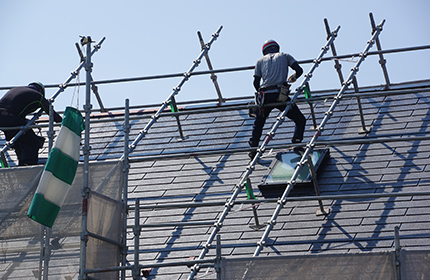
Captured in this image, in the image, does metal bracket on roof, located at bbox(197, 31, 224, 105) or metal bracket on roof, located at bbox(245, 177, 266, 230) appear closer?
metal bracket on roof, located at bbox(245, 177, 266, 230)

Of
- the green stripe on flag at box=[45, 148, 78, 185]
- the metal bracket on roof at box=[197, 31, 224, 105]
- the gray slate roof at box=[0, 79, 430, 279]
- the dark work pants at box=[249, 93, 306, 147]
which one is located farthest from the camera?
the metal bracket on roof at box=[197, 31, 224, 105]

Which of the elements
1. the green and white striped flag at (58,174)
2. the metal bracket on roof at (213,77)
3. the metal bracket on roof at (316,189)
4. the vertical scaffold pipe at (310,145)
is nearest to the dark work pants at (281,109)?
the vertical scaffold pipe at (310,145)

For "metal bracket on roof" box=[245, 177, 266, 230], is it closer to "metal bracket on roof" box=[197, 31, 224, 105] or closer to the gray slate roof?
the gray slate roof

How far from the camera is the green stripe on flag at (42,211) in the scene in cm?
871

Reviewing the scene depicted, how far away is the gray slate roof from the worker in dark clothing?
133 cm

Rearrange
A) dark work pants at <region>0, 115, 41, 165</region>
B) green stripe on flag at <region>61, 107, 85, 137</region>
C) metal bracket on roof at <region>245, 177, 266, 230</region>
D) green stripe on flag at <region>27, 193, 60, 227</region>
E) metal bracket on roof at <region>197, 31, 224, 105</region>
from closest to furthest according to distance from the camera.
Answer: green stripe on flag at <region>27, 193, 60, 227</region> < green stripe on flag at <region>61, 107, 85, 137</region> < metal bracket on roof at <region>245, 177, 266, 230</region> < dark work pants at <region>0, 115, 41, 165</region> < metal bracket on roof at <region>197, 31, 224, 105</region>

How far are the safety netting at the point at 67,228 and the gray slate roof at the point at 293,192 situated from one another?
1.06m

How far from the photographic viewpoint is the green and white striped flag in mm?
8766

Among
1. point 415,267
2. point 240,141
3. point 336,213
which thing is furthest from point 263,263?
point 240,141

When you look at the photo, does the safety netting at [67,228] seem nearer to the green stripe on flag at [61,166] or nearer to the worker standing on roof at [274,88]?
the green stripe on flag at [61,166]

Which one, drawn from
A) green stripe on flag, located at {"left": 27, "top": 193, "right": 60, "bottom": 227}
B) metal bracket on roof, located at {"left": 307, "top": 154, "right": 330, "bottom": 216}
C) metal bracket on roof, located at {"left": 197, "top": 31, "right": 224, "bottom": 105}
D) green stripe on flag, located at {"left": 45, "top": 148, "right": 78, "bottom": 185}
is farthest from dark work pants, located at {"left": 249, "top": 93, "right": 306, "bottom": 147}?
green stripe on flag, located at {"left": 27, "top": 193, "right": 60, "bottom": 227}

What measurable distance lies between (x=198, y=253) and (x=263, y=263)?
6.36 ft

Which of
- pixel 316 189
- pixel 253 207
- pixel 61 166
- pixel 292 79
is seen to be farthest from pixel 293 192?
pixel 61 166

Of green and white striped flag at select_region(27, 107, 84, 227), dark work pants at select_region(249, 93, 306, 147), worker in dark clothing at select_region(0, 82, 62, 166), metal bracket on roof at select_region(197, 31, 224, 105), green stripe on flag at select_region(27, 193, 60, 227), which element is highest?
metal bracket on roof at select_region(197, 31, 224, 105)
